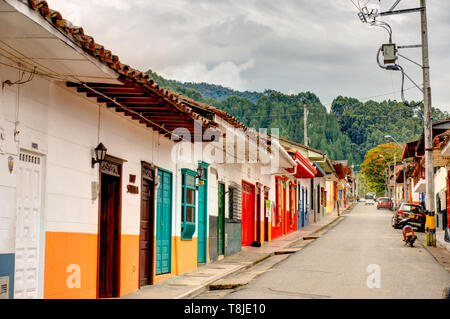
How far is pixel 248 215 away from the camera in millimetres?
21625

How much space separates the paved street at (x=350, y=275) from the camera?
1025 cm

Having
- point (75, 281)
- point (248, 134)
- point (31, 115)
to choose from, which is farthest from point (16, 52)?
point (248, 134)

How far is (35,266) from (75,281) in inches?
44.0

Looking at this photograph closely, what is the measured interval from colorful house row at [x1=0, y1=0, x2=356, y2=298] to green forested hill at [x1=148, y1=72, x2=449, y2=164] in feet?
282

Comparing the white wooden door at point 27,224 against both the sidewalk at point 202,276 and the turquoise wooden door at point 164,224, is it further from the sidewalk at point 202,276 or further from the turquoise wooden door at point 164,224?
the turquoise wooden door at point 164,224

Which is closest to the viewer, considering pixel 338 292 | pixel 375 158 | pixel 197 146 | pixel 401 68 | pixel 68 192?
pixel 68 192

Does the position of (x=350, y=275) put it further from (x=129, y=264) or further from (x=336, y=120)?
(x=336, y=120)

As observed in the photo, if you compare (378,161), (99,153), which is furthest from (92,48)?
(378,161)

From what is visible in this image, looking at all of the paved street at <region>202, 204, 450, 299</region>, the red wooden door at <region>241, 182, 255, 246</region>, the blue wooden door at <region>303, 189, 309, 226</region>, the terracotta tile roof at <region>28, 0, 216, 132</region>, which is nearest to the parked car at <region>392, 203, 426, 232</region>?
the blue wooden door at <region>303, 189, 309, 226</region>

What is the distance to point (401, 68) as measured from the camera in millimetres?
20234

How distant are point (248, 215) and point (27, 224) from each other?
48.1 feet

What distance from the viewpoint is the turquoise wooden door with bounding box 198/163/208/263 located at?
1534 centimetres

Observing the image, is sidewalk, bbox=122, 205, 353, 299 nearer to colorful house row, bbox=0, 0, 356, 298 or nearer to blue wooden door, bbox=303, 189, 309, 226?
colorful house row, bbox=0, 0, 356, 298

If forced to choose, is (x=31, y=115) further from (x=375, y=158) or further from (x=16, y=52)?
(x=375, y=158)
